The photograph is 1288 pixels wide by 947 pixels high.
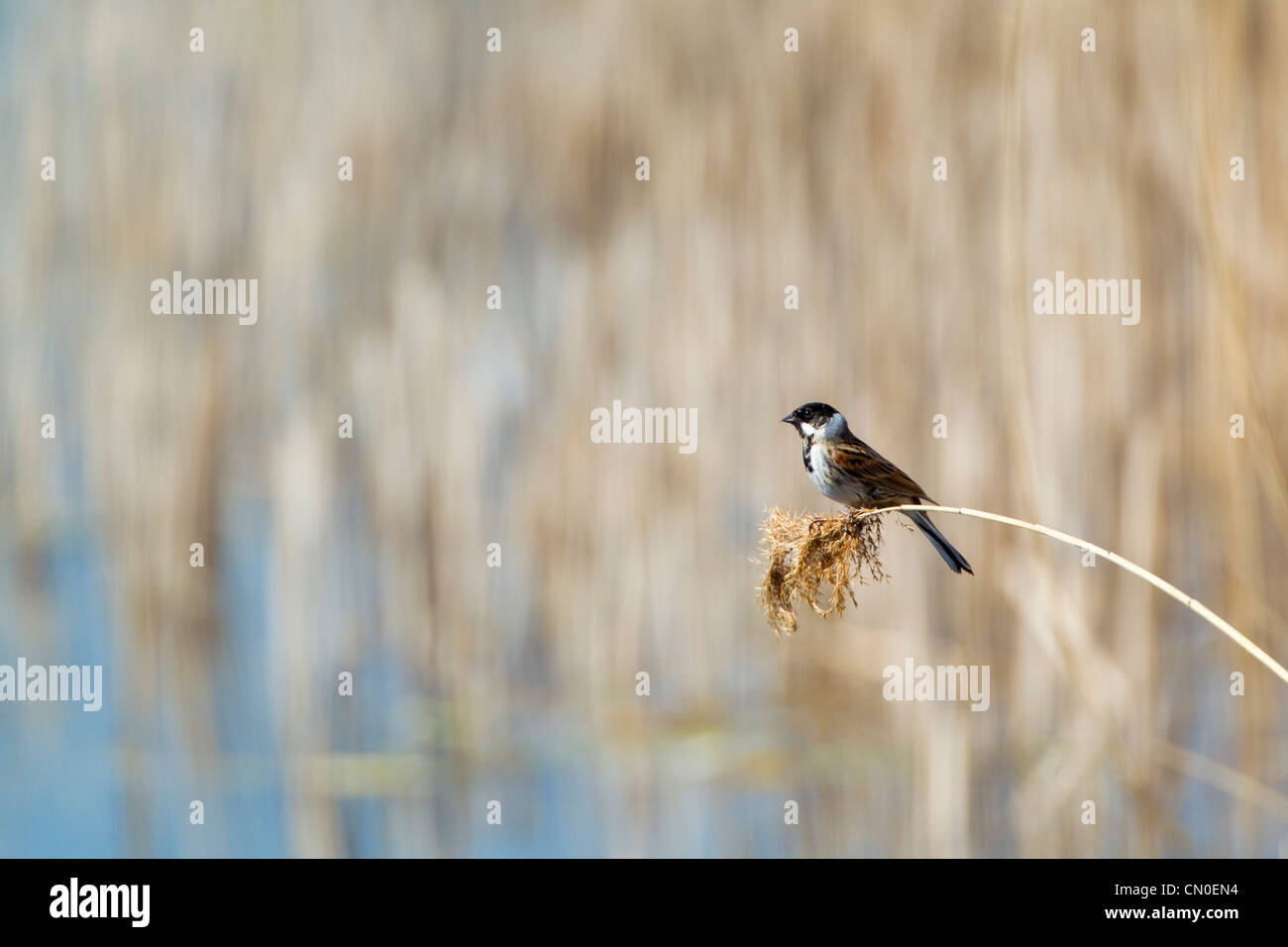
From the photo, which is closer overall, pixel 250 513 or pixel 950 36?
pixel 950 36

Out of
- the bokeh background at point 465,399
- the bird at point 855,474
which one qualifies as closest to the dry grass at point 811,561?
the bird at point 855,474

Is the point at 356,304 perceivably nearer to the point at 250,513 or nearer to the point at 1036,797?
the point at 250,513

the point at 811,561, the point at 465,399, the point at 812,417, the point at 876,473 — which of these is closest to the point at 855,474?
the point at 876,473

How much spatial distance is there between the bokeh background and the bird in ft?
3.30

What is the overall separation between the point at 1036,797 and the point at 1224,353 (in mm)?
1559

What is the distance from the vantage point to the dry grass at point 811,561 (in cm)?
244

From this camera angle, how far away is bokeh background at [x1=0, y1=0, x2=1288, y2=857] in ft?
14.7

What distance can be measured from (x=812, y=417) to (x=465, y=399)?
160cm

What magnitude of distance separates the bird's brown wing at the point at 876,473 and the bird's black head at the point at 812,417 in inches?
6.8

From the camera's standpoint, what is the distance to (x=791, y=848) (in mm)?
4367

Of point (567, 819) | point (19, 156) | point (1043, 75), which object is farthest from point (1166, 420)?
point (19, 156)

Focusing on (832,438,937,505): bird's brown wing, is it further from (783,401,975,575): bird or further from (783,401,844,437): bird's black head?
(783,401,844,437): bird's black head

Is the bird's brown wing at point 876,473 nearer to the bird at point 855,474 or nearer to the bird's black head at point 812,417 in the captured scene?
the bird at point 855,474

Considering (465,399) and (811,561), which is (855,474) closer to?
(811,561)
